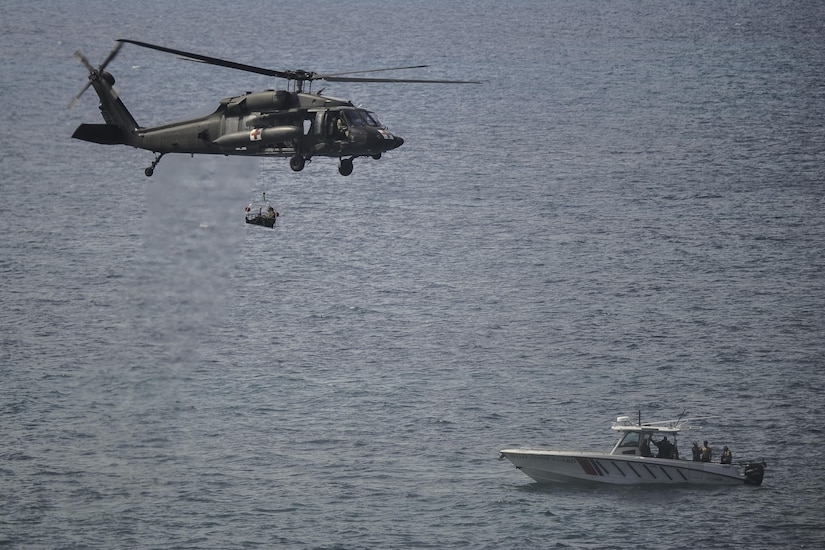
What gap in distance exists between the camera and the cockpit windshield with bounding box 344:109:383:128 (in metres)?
82.8

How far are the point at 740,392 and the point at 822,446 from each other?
55.7ft

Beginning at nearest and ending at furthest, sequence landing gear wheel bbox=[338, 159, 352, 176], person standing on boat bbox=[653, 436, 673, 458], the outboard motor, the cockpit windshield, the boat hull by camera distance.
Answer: landing gear wheel bbox=[338, 159, 352, 176] < the cockpit windshield < person standing on boat bbox=[653, 436, 673, 458] < the boat hull < the outboard motor

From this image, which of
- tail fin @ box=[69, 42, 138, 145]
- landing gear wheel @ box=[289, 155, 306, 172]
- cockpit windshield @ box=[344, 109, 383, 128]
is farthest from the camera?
tail fin @ box=[69, 42, 138, 145]

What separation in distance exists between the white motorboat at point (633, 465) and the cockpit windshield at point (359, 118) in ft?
146

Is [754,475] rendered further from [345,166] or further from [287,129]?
[287,129]

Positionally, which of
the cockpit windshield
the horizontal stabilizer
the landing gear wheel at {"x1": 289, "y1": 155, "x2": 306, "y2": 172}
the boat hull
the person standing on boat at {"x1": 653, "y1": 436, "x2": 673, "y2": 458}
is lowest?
the boat hull

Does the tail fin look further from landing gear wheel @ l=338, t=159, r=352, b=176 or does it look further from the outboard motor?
the outboard motor

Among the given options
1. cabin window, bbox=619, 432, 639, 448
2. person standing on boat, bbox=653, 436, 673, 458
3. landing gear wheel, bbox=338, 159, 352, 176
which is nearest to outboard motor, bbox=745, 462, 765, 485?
person standing on boat, bbox=653, 436, 673, 458

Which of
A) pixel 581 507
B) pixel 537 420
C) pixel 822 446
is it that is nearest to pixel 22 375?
pixel 537 420

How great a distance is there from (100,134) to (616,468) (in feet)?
180

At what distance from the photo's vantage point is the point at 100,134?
88.8m

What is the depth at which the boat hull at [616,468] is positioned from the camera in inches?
4825

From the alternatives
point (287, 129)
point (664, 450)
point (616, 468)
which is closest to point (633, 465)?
point (616, 468)

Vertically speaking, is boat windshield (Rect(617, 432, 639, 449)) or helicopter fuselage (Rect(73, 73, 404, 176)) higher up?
helicopter fuselage (Rect(73, 73, 404, 176))
